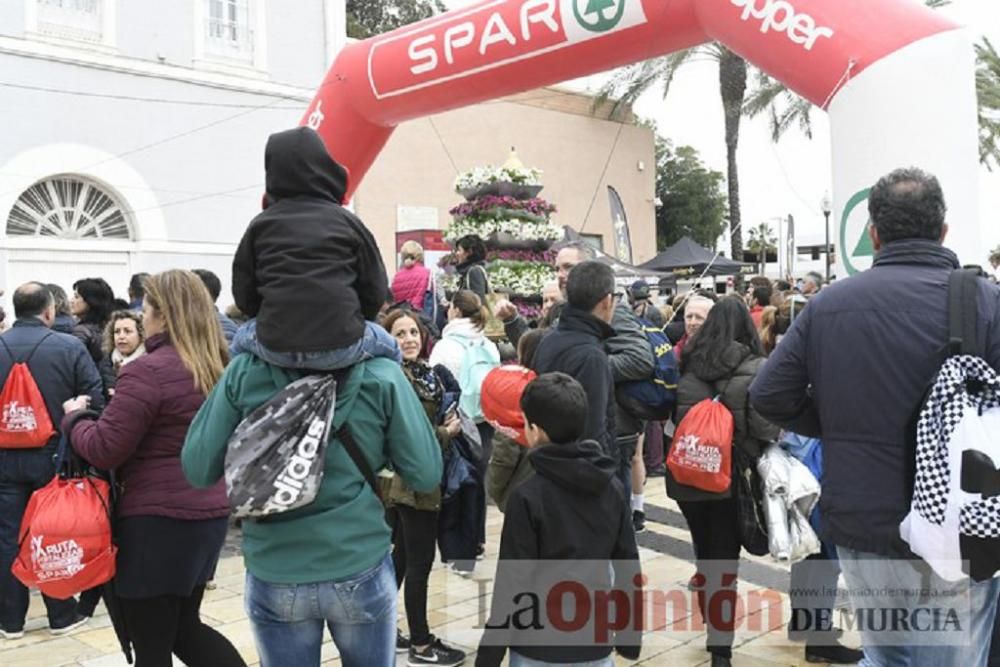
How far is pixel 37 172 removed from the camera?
12.4 metres

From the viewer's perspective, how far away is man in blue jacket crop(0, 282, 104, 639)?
4.65 meters

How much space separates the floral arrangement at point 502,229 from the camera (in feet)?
26.3

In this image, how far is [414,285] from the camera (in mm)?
7598

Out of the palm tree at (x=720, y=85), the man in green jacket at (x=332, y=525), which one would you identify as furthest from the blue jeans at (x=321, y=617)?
the palm tree at (x=720, y=85)

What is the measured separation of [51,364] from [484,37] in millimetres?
3467

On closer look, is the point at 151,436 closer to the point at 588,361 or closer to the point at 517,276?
the point at 588,361

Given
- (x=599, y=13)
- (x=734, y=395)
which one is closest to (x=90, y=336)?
(x=599, y=13)

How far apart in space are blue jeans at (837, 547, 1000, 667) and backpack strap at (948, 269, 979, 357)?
2.00 ft

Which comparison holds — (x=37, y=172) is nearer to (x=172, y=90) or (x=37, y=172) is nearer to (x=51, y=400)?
(x=172, y=90)

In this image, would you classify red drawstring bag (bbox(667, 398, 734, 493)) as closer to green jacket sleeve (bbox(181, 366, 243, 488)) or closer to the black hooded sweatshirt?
the black hooded sweatshirt

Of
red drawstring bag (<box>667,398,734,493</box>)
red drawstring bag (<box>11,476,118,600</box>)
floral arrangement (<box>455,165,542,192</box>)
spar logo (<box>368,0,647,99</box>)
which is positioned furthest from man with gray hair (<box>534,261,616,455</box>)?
floral arrangement (<box>455,165,542,192</box>)

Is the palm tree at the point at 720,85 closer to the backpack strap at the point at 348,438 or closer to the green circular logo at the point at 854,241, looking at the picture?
the green circular logo at the point at 854,241

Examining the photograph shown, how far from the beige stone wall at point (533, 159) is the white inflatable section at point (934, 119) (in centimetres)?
1516

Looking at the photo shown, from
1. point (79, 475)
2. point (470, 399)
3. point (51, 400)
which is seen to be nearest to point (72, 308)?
point (51, 400)
